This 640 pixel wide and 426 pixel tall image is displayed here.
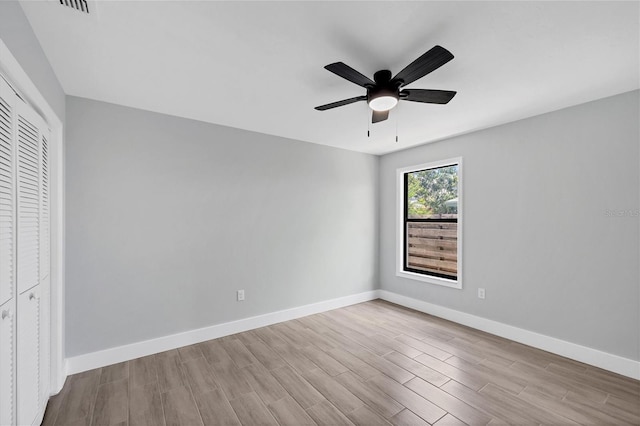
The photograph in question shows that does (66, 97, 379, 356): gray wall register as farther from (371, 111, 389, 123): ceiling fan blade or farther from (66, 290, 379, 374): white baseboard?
(371, 111, 389, 123): ceiling fan blade

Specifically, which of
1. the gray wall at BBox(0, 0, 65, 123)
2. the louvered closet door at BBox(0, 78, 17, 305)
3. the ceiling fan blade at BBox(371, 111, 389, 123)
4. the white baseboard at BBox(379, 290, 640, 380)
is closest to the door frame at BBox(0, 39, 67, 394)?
the gray wall at BBox(0, 0, 65, 123)

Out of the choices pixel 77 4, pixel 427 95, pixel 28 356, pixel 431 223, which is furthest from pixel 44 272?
pixel 431 223

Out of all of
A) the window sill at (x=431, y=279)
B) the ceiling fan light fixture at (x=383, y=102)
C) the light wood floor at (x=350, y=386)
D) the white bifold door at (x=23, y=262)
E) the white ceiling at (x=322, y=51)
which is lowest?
the light wood floor at (x=350, y=386)

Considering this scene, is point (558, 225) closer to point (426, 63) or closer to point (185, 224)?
point (426, 63)

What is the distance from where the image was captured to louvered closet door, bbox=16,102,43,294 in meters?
1.53

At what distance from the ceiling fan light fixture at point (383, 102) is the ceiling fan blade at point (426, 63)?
0.14 meters

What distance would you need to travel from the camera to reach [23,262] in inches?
61.4

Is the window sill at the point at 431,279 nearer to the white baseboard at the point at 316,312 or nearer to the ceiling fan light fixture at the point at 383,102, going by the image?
the white baseboard at the point at 316,312

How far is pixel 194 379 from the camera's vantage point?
7.68 ft

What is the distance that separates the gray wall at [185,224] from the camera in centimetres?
252

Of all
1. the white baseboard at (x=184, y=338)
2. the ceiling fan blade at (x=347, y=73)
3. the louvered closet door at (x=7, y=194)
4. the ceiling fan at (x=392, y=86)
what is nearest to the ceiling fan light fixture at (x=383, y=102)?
the ceiling fan at (x=392, y=86)

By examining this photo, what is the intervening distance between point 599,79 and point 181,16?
121 inches

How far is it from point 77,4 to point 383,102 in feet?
6.13

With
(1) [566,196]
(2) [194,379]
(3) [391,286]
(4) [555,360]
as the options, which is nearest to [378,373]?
(2) [194,379]
